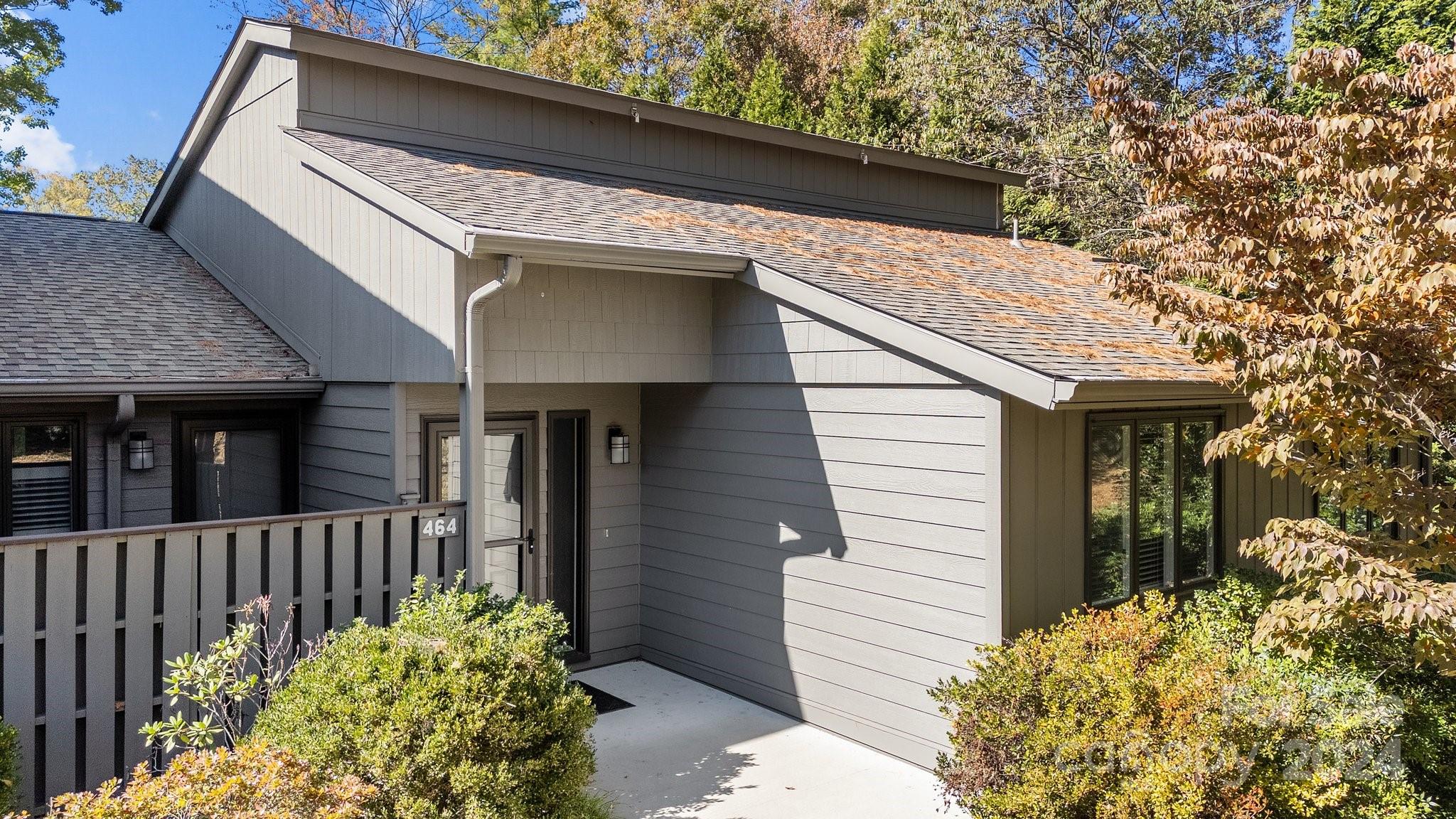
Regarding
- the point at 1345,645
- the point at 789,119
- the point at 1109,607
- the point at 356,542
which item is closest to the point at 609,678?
the point at 356,542

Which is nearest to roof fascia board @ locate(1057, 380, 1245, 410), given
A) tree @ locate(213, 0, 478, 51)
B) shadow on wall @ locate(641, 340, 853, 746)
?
shadow on wall @ locate(641, 340, 853, 746)

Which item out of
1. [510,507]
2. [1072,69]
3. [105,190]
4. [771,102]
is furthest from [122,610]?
[105,190]

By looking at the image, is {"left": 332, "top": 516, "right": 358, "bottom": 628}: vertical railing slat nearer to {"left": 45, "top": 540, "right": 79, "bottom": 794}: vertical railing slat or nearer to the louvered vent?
{"left": 45, "top": 540, "right": 79, "bottom": 794}: vertical railing slat

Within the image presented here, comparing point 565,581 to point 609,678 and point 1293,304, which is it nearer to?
point 609,678

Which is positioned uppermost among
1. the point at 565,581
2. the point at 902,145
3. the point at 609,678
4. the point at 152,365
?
the point at 902,145

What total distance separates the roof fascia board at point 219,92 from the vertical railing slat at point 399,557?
430 centimetres

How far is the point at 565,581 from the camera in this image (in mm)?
7836

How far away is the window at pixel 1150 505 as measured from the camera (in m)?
6.36

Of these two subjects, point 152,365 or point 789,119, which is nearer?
point 152,365

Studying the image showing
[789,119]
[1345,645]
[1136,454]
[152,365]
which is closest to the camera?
[1345,645]

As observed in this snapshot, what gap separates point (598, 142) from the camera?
9773mm

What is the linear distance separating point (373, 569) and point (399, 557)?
17 cm

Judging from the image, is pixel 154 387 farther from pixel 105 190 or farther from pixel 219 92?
pixel 105 190

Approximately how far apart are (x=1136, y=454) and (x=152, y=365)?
7.18 metres
